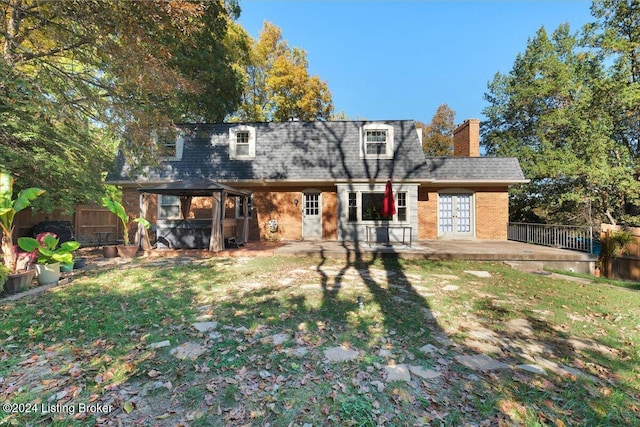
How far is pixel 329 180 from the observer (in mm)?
12828

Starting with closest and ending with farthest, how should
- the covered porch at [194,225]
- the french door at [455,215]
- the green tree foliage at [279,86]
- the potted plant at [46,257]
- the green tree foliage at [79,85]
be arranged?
the potted plant at [46,257] → the green tree foliage at [79,85] → the covered porch at [194,225] → the french door at [455,215] → the green tree foliage at [279,86]

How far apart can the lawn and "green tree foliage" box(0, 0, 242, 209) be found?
4.34m

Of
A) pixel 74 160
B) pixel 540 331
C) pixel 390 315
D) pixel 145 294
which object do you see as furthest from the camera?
pixel 74 160

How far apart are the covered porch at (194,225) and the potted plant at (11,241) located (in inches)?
158

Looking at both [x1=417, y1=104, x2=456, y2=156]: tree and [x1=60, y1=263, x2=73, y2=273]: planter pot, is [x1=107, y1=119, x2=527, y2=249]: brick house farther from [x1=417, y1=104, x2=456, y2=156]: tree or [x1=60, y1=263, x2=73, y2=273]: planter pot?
[x1=417, y1=104, x2=456, y2=156]: tree

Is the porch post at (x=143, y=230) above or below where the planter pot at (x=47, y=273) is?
→ above

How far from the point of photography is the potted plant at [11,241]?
5.33 m

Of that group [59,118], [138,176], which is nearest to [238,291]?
[59,118]

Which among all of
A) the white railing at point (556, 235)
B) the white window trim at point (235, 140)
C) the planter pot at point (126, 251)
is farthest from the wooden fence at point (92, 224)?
the white railing at point (556, 235)

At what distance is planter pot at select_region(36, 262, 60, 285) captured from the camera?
19.5 ft

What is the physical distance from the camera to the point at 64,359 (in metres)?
3.10

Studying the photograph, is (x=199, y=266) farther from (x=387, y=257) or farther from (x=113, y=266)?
(x=387, y=257)

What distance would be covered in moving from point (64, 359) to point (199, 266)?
15.8 feet

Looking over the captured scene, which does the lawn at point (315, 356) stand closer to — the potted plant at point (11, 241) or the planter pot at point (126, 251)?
the potted plant at point (11, 241)
